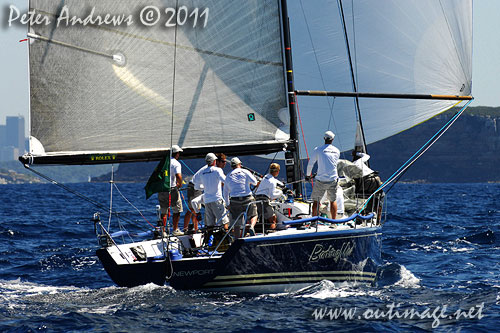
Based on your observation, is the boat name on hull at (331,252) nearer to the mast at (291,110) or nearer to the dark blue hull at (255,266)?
the dark blue hull at (255,266)

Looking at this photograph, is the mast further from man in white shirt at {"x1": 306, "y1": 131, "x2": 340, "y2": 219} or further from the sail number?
the sail number

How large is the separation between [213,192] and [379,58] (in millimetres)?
5239

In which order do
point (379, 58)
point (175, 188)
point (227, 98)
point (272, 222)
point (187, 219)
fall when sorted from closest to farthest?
point (272, 222)
point (227, 98)
point (175, 188)
point (187, 219)
point (379, 58)

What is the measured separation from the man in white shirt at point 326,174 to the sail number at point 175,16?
125 inches

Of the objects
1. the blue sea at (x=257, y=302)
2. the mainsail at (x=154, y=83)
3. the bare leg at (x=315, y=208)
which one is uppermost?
the mainsail at (x=154, y=83)

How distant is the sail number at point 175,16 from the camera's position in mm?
A: 12016

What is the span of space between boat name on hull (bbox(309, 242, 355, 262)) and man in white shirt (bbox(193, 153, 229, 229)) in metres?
1.62

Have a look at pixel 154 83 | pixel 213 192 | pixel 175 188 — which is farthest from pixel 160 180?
pixel 154 83

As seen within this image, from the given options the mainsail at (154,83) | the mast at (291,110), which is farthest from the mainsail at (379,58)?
the mainsail at (154,83)

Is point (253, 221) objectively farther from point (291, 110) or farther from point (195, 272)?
point (291, 110)

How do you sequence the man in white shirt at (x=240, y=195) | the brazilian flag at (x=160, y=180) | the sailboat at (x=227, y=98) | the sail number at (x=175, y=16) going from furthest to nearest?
1. the sail number at (x=175, y=16)
2. the man in white shirt at (x=240, y=195)
3. the brazilian flag at (x=160, y=180)
4. the sailboat at (x=227, y=98)

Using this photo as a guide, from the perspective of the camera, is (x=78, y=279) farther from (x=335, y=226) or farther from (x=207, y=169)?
(x=335, y=226)

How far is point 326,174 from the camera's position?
11.6 meters

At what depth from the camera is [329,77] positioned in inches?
582
